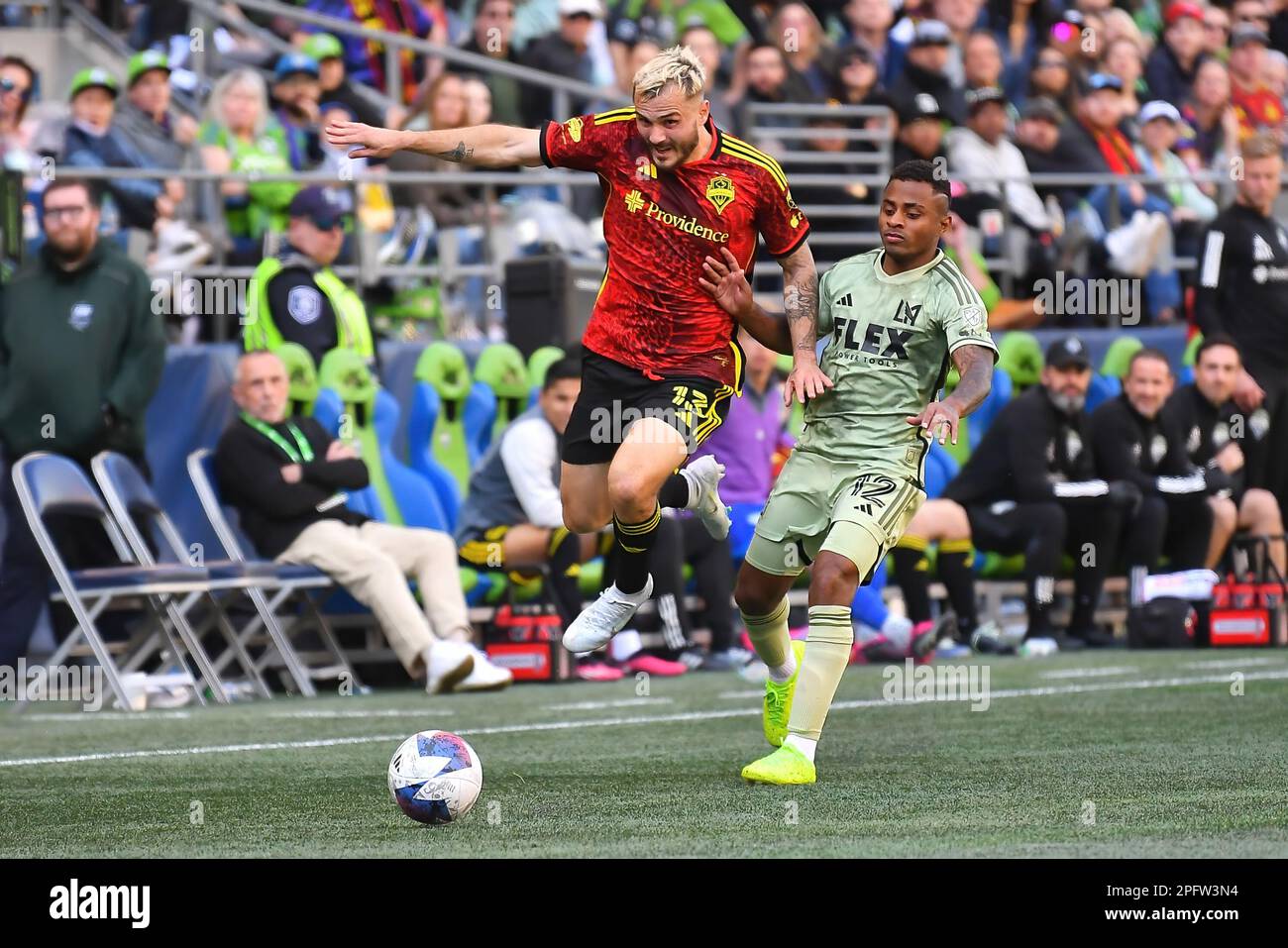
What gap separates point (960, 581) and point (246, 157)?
5.26m

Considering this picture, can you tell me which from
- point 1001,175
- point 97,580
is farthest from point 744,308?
point 1001,175

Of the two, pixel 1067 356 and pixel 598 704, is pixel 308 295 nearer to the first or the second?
pixel 598 704

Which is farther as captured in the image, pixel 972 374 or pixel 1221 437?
pixel 1221 437

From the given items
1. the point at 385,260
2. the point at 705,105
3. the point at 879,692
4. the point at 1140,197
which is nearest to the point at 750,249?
the point at 705,105

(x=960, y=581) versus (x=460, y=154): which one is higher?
(x=460, y=154)

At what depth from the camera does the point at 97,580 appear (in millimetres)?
11844

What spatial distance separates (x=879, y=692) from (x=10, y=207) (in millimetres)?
5603

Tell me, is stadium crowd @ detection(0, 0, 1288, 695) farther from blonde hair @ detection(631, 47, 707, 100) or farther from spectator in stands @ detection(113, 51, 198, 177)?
blonde hair @ detection(631, 47, 707, 100)

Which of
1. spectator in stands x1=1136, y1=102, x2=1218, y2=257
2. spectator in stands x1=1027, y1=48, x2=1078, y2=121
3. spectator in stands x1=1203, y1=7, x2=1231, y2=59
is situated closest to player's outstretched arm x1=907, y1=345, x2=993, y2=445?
spectator in stands x1=1136, y1=102, x2=1218, y2=257

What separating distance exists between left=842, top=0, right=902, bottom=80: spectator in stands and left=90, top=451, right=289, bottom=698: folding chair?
8.60 metres

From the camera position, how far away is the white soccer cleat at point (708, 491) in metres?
9.70

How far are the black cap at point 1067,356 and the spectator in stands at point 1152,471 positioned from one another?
0.48m
